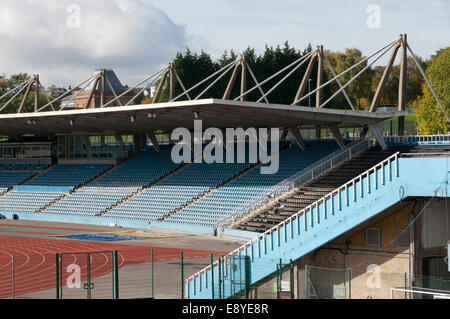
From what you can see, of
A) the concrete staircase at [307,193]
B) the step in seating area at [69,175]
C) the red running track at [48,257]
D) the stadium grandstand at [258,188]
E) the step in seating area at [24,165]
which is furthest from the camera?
the step in seating area at [24,165]

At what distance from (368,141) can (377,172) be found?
21.5 m

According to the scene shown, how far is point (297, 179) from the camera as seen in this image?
39.9 meters

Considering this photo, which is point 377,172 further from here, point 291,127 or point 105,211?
point 105,211

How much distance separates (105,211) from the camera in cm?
4916

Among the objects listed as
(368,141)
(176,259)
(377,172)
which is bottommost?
(176,259)

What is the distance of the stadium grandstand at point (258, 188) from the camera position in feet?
67.2

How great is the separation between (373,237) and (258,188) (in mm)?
19839

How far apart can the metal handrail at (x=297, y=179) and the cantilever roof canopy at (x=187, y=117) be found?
73.3 inches

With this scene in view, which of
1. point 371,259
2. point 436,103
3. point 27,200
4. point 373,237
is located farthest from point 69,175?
point 371,259

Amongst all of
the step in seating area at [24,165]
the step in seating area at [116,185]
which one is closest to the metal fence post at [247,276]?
the step in seating area at [116,185]

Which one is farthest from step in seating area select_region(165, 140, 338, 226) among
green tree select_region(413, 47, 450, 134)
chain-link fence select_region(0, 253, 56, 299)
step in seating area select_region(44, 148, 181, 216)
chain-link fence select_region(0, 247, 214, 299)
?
green tree select_region(413, 47, 450, 134)

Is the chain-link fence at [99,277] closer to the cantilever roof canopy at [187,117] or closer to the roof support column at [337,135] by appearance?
the cantilever roof canopy at [187,117]

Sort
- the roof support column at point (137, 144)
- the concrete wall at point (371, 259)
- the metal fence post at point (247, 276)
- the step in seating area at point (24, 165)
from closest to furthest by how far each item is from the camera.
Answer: the metal fence post at point (247, 276) < the concrete wall at point (371, 259) < the roof support column at point (137, 144) < the step in seating area at point (24, 165)
